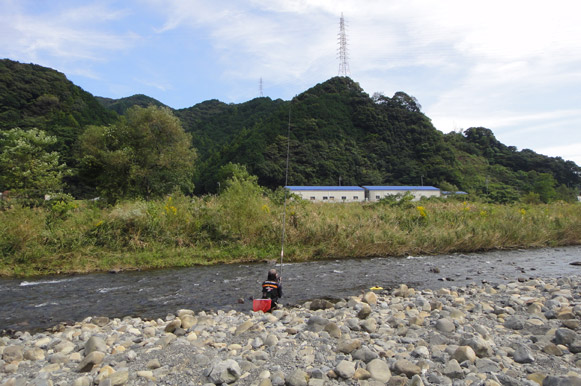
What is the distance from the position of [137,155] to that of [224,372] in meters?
28.8

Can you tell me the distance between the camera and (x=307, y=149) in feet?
259

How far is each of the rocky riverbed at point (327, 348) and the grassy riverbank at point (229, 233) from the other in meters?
7.54

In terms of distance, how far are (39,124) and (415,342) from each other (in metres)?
59.9

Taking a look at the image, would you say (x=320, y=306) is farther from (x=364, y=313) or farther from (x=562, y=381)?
(x=562, y=381)

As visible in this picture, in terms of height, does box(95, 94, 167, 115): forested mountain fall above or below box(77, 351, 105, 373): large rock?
above

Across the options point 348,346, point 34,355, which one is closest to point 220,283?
point 34,355

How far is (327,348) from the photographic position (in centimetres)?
523

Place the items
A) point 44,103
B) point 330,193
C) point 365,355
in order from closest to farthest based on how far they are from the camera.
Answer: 1. point 365,355
2. point 44,103
3. point 330,193

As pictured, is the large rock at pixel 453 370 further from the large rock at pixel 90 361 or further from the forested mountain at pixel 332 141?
the forested mountain at pixel 332 141

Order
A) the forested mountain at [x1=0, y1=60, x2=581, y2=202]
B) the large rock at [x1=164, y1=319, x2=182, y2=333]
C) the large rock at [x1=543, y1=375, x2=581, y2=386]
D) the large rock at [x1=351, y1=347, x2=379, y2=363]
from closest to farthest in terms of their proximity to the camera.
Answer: the large rock at [x1=543, y1=375, x2=581, y2=386] → the large rock at [x1=351, y1=347, x2=379, y2=363] → the large rock at [x1=164, y1=319, x2=182, y2=333] → the forested mountain at [x1=0, y1=60, x2=581, y2=202]

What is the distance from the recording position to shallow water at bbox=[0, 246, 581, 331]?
8.97 meters

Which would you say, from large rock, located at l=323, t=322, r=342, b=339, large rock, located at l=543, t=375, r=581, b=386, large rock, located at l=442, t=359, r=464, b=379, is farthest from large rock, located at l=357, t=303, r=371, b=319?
large rock, located at l=543, t=375, r=581, b=386

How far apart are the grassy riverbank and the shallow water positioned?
3.66 ft

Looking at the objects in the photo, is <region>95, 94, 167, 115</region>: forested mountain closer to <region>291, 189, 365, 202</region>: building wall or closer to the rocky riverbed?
<region>291, 189, 365, 202</region>: building wall
